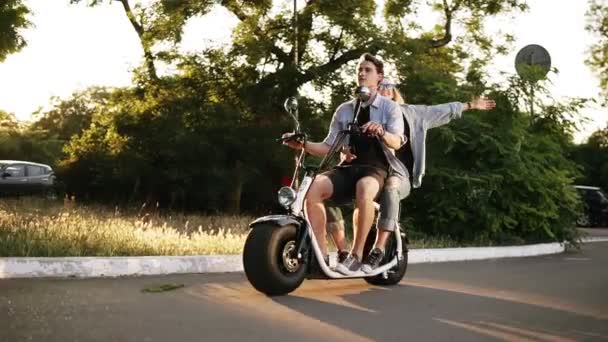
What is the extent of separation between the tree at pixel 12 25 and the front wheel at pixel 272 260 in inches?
421

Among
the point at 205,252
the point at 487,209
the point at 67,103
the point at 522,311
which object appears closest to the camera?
the point at 522,311

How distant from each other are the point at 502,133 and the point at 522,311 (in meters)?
7.91

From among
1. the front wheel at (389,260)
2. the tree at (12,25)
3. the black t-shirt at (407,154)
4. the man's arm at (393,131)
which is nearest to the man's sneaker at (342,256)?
the front wheel at (389,260)

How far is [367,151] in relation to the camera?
6.98 metres

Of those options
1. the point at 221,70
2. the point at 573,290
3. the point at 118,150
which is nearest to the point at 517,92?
the point at 573,290

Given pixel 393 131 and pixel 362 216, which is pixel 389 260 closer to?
pixel 362 216

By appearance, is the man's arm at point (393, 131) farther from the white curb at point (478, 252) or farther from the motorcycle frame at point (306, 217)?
the white curb at point (478, 252)

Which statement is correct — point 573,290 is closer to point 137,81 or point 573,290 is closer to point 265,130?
point 265,130

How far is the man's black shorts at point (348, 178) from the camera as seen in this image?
6.75 meters

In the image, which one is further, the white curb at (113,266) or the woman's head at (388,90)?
the woman's head at (388,90)

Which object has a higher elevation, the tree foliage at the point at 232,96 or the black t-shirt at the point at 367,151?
the tree foliage at the point at 232,96

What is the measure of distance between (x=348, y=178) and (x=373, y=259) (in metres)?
0.71

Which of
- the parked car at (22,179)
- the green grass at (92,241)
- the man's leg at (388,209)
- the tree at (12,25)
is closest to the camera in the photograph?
the man's leg at (388,209)

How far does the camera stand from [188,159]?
19.2 meters
